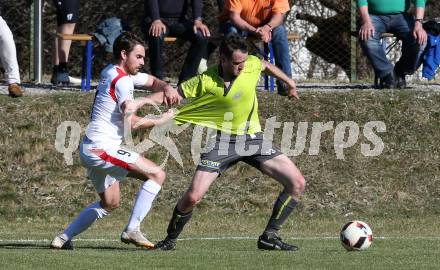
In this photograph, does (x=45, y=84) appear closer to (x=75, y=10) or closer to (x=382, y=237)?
(x=75, y=10)

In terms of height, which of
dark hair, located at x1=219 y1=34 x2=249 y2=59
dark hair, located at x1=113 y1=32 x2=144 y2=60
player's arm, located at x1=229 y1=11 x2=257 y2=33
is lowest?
player's arm, located at x1=229 y1=11 x2=257 y2=33

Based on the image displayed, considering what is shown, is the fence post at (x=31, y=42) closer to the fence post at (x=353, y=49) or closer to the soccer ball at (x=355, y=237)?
the fence post at (x=353, y=49)

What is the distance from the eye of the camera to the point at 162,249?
11.2 m

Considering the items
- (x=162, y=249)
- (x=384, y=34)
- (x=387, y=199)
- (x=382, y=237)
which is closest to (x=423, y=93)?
(x=384, y=34)

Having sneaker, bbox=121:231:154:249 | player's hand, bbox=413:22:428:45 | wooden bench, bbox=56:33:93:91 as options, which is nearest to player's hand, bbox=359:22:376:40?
player's hand, bbox=413:22:428:45

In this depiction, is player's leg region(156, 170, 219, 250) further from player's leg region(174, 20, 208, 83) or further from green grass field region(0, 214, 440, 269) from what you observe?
player's leg region(174, 20, 208, 83)

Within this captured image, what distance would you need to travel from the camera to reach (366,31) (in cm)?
1658

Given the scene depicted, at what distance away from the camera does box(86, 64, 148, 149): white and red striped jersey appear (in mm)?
10812

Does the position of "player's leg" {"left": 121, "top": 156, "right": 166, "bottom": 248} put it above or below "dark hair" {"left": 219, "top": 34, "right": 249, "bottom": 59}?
below

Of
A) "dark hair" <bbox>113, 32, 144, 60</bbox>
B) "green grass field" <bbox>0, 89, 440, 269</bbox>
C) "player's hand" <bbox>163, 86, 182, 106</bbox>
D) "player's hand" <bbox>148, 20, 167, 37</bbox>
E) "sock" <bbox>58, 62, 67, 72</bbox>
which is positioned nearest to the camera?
"player's hand" <bbox>163, 86, 182, 106</bbox>

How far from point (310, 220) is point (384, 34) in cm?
342

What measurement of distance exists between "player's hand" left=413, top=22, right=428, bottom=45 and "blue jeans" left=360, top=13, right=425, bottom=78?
14cm

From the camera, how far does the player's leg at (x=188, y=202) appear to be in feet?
36.4

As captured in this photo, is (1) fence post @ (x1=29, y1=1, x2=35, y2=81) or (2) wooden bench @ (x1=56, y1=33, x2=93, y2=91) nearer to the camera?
(2) wooden bench @ (x1=56, y1=33, x2=93, y2=91)
